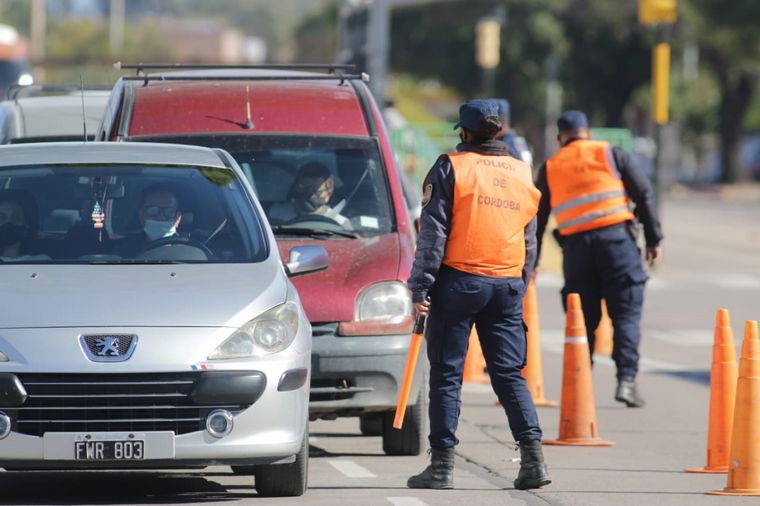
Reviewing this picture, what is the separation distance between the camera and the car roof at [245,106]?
10195mm

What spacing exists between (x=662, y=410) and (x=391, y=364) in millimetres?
3678

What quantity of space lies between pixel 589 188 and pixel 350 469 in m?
3.50

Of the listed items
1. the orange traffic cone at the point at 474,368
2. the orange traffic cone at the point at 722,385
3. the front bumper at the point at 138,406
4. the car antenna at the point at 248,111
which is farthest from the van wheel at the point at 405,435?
the orange traffic cone at the point at 474,368

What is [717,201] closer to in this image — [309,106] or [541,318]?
[541,318]

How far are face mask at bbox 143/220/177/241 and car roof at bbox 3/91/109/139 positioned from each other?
4.28 metres

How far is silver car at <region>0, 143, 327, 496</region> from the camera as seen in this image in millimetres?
6992

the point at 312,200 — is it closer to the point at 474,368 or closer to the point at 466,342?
the point at 466,342

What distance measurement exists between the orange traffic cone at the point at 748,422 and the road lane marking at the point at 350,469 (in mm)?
1774

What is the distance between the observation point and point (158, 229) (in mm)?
8094

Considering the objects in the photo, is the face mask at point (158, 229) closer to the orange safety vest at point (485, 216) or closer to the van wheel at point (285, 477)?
the van wheel at point (285, 477)

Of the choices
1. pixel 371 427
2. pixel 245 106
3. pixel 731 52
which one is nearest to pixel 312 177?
pixel 245 106

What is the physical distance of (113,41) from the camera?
472 feet

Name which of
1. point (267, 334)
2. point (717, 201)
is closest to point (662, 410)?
point (267, 334)

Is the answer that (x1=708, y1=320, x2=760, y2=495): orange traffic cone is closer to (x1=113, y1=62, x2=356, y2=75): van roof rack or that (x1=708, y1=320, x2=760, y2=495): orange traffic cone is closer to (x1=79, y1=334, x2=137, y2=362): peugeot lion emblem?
(x1=79, y1=334, x2=137, y2=362): peugeot lion emblem
